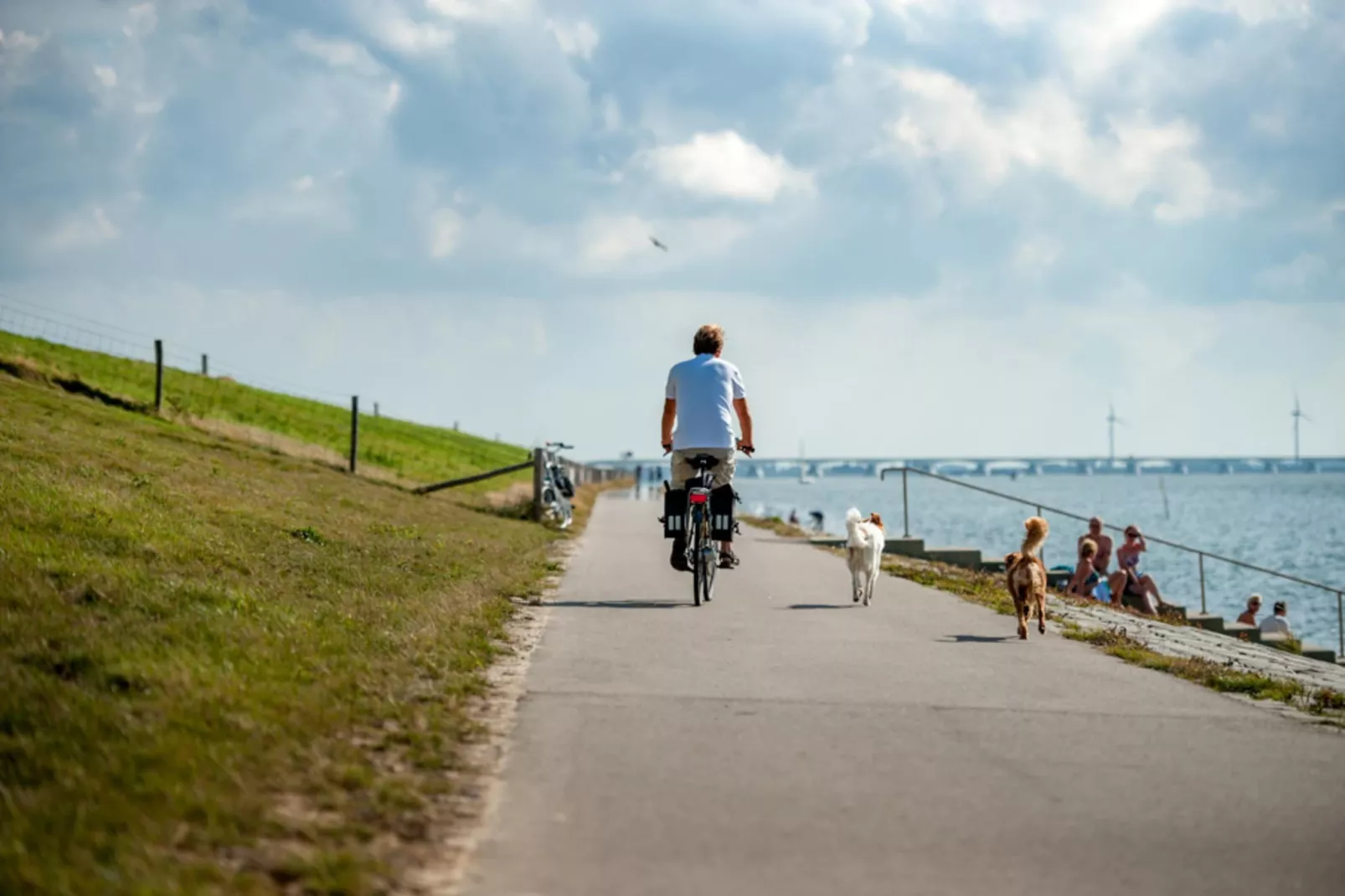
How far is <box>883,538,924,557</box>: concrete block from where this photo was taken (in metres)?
23.0

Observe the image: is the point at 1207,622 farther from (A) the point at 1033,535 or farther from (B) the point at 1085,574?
(A) the point at 1033,535

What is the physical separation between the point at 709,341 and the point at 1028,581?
3.69 m

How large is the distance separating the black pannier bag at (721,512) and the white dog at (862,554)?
3.68 ft

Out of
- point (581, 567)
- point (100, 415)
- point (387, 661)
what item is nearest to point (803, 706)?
point (387, 661)

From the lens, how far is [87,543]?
30.8ft

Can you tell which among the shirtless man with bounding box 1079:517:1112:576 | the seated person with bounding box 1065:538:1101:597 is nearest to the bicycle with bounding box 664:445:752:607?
the seated person with bounding box 1065:538:1101:597

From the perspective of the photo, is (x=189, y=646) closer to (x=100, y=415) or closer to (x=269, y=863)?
(x=269, y=863)

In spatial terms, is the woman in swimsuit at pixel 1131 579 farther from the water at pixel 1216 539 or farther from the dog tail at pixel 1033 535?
the dog tail at pixel 1033 535

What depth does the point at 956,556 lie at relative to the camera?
74.5 feet

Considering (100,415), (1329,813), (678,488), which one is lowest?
(1329,813)

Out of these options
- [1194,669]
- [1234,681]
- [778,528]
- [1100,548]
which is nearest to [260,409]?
[778,528]

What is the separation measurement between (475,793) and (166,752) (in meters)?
1.10

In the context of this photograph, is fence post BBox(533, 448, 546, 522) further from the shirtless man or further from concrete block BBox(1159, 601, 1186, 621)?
concrete block BBox(1159, 601, 1186, 621)

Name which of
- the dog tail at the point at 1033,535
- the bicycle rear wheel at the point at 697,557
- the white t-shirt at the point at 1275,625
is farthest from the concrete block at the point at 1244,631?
the bicycle rear wheel at the point at 697,557
